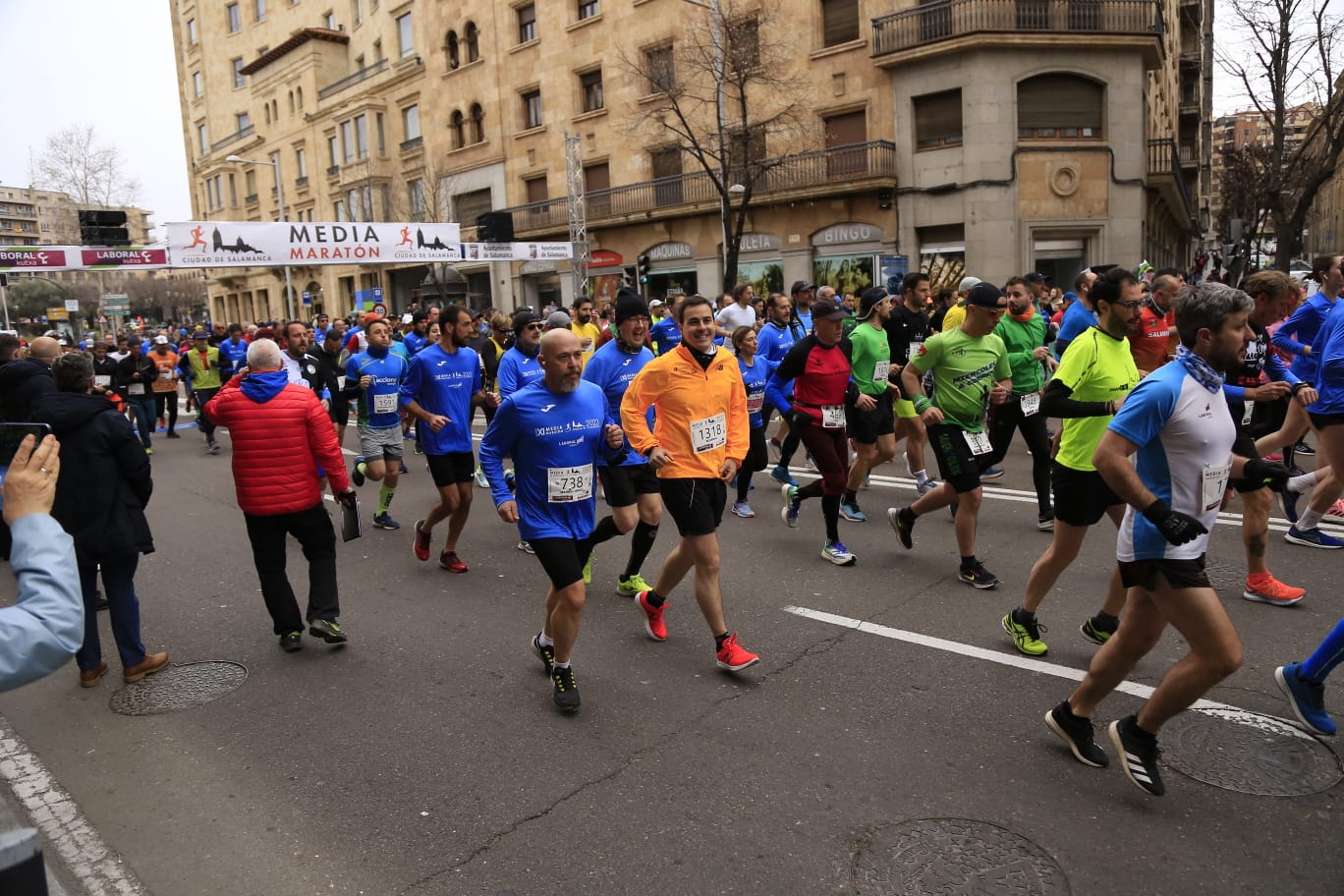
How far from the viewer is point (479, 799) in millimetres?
3742

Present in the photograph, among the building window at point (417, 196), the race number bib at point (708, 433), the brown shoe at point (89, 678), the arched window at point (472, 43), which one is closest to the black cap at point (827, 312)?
the race number bib at point (708, 433)

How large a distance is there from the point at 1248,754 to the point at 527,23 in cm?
4041

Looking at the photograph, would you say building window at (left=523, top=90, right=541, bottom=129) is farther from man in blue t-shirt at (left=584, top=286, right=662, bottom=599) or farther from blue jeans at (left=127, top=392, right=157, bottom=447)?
man in blue t-shirt at (left=584, top=286, right=662, bottom=599)

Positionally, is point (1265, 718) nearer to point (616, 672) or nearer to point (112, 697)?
point (616, 672)

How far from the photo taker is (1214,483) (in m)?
3.38

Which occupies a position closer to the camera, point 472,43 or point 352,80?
point 472,43

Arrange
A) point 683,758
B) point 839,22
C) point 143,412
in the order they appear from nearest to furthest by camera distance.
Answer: point 683,758, point 143,412, point 839,22

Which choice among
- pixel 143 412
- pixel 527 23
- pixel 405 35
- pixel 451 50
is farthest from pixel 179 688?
pixel 405 35

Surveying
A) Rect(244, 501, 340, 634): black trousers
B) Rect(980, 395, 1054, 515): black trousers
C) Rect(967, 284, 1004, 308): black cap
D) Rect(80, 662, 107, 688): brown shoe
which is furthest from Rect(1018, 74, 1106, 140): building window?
Rect(80, 662, 107, 688): brown shoe

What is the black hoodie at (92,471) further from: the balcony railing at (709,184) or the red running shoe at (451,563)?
the balcony railing at (709,184)

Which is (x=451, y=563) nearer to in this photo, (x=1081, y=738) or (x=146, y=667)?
(x=146, y=667)

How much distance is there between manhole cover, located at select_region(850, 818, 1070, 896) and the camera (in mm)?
3035

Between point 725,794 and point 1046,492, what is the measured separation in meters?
4.83

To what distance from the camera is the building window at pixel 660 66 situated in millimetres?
31406
